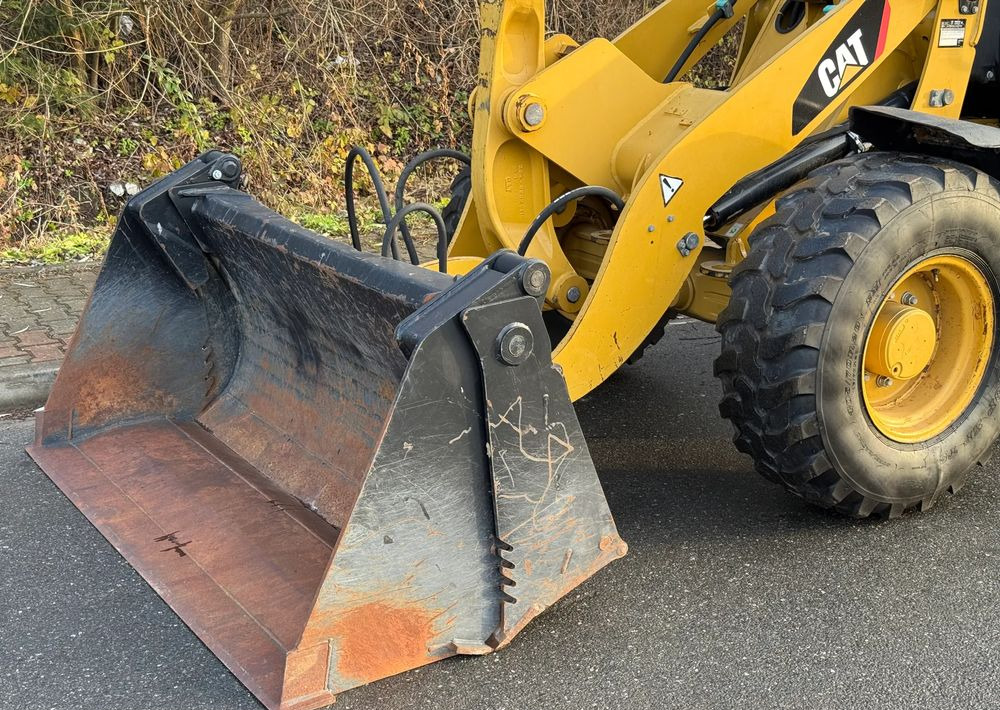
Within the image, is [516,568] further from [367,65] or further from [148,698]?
[367,65]

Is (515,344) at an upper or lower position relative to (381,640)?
upper

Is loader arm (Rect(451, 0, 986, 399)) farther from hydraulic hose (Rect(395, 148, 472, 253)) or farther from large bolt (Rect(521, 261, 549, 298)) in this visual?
large bolt (Rect(521, 261, 549, 298))

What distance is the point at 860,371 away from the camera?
3.53m

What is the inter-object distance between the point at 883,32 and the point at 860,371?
1.26m

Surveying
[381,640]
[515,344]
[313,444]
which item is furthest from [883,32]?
[381,640]

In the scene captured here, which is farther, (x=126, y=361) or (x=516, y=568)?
(x=126, y=361)

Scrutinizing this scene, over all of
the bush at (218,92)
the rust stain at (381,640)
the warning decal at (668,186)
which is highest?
the warning decal at (668,186)

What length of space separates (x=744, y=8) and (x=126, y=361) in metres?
2.84

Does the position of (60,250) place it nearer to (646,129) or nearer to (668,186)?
(646,129)

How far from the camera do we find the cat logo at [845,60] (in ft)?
12.6

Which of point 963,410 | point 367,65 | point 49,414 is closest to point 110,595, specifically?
point 49,414

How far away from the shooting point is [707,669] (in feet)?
10.1

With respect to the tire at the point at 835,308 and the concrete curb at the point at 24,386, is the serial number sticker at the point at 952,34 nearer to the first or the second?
the tire at the point at 835,308

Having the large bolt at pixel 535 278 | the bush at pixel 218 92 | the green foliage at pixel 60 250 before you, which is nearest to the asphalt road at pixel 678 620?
the large bolt at pixel 535 278
